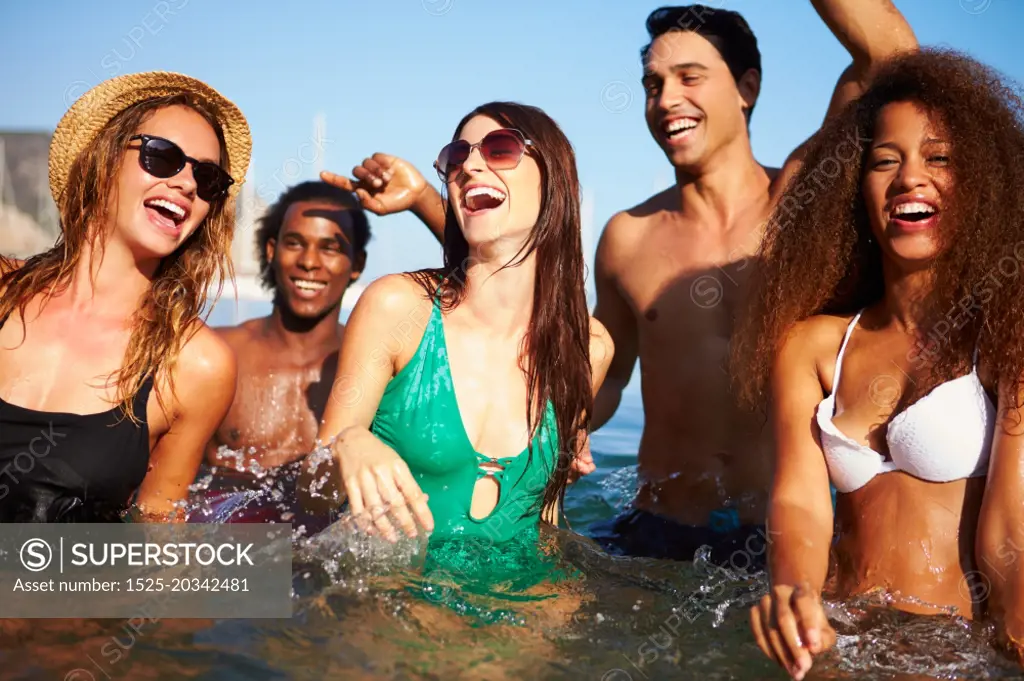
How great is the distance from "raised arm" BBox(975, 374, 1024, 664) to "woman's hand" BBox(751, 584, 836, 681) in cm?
59

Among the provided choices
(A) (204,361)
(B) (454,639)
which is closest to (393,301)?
(A) (204,361)

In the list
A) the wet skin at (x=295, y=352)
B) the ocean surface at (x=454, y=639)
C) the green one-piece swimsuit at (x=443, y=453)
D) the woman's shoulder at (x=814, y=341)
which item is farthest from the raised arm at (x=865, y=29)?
the wet skin at (x=295, y=352)

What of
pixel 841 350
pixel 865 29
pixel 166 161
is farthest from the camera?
pixel 865 29

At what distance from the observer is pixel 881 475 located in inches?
116

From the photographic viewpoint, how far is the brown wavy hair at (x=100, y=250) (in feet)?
10.7

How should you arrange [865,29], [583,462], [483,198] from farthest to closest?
1. [865,29]
2. [583,462]
3. [483,198]

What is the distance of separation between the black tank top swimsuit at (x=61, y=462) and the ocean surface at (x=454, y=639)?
1.60 ft

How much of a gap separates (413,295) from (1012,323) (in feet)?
6.21

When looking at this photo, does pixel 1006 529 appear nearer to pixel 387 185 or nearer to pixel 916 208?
pixel 916 208

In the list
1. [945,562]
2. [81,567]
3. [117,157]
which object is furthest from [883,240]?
[81,567]

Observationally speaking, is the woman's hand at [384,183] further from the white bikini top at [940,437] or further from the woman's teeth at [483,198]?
the white bikini top at [940,437]

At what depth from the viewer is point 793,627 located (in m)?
2.39

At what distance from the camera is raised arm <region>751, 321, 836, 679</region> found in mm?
2389

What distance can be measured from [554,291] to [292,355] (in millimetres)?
2187
